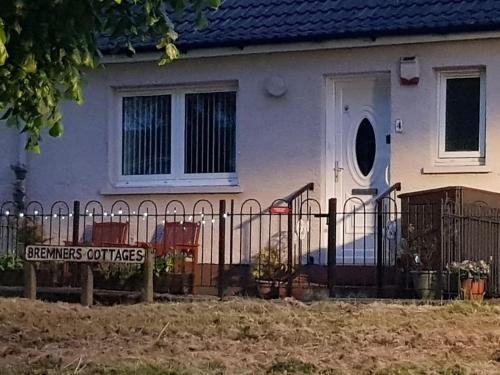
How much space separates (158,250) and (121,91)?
2826mm

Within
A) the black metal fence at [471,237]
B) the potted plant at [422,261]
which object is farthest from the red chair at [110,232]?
the black metal fence at [471,237]

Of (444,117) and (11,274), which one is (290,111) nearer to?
(444,117)

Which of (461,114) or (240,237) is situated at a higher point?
(461,114)

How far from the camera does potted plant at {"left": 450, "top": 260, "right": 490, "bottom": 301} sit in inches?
419

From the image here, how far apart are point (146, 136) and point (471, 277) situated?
18.8 feet

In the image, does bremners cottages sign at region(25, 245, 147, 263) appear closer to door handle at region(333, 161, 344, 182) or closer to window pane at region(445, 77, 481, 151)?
door handle at region(333, 161, 344, 182)

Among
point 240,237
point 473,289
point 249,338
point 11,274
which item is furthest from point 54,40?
point 240,237

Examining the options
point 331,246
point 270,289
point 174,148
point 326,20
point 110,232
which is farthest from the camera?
point 174,148

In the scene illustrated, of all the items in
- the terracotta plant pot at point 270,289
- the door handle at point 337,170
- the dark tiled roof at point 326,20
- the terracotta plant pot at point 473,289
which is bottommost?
the terracotta plant pot at point 270,289

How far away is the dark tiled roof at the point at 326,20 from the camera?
12.7 m

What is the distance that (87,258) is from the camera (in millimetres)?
10758

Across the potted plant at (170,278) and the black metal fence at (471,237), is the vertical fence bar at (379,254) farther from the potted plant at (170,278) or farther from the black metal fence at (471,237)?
the potted plant at (170,278)

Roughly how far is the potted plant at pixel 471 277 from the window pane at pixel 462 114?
245 cm

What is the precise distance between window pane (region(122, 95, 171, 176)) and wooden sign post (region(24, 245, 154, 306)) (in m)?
3.64
